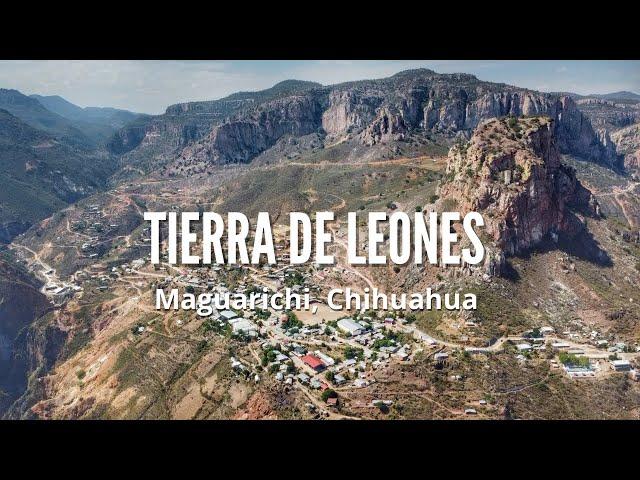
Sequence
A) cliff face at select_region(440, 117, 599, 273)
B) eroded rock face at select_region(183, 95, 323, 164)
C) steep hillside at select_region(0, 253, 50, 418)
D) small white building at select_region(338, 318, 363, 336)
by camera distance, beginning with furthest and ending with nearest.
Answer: eroded rock face at select_region(183, 95, 323, 164) → steep hillside at select_region(0, 253, 50, 418) → cliff face at select_region(440, 117, 599, 273) → small white building at select_region(338, 318, 363, 336)

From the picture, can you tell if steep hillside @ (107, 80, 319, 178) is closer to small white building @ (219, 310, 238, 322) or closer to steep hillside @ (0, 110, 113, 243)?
steep hillside @ (0, 110, 113, 243)

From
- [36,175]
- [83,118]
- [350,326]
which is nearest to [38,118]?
[36,175]

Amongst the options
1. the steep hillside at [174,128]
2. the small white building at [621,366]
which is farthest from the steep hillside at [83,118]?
the small white building at [621,366]

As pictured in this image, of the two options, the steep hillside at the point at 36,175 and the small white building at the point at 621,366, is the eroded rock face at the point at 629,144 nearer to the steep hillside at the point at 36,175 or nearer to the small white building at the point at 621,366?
the small white building at the point at 621,366

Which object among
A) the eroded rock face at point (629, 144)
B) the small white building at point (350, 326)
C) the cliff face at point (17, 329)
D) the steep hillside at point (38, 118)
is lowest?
the cliff face at point (17, 329)

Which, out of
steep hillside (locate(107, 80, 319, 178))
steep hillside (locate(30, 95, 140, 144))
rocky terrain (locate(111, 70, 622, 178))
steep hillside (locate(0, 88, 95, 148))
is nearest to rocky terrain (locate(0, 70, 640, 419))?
rocky terrain (locate(111, 70, 622, 178))

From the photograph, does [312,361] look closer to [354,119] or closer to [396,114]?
[396,114]
